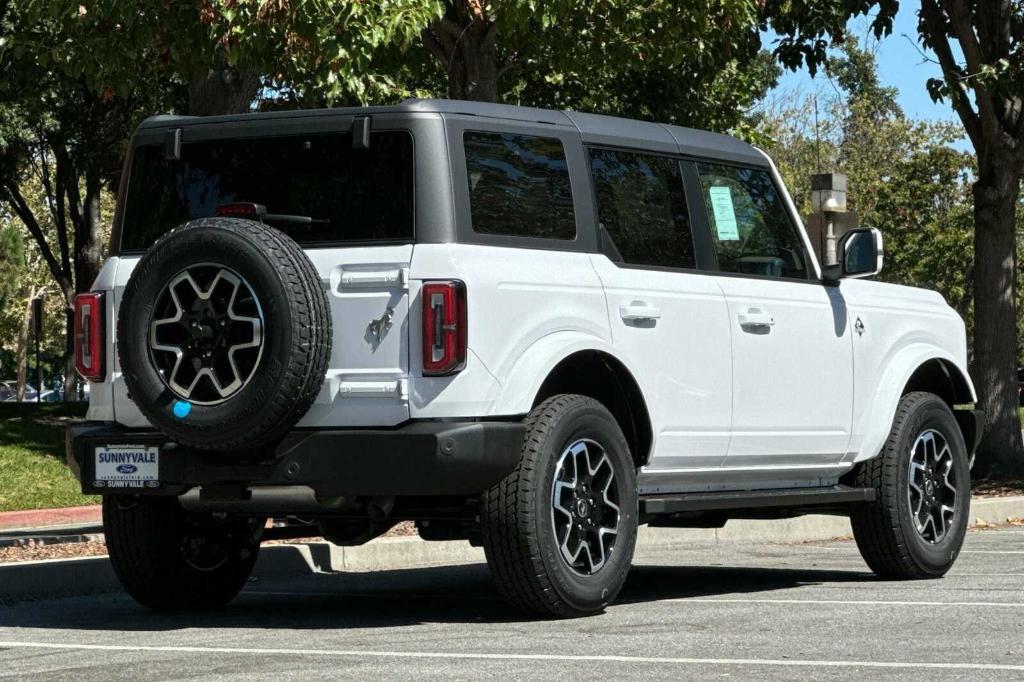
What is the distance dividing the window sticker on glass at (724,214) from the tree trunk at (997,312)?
33.3 feet

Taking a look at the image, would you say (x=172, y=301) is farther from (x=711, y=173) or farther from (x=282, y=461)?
(x=711, y=173)

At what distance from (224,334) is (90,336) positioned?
96 centimetres

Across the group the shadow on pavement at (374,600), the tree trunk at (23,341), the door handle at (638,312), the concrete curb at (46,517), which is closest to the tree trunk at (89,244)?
the concrete curb at (46,517)

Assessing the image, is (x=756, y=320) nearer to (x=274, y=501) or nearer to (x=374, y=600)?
(x=374, y=600)

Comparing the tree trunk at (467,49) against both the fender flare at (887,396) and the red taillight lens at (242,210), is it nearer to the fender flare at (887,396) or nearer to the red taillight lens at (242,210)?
the fender flare at (887,396)

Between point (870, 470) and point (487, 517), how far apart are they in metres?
2.97

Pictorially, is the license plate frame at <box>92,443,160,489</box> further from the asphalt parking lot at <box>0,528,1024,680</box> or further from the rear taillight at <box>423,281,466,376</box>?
the rear taillight at <box>423,281,466,376</box>

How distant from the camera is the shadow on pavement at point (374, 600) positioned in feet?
25.4

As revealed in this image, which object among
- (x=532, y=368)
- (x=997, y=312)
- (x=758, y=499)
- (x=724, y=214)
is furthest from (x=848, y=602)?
(x=997, y=312)

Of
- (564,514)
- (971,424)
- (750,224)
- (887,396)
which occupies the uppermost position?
(750,224)

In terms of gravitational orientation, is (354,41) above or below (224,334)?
above

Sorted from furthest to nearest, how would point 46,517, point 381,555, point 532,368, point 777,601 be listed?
point 46,517 < point 381,555 < point 777,601 < point 532,368

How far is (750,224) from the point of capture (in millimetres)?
8836

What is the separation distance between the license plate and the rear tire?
0.33 meters
